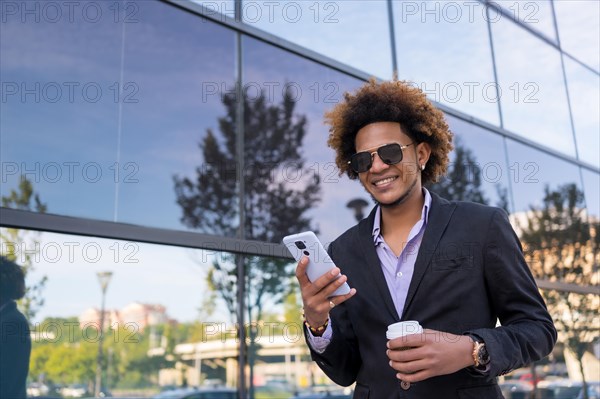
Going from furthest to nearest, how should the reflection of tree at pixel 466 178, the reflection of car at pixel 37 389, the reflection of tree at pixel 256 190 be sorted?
1. the reflection of tree at pixel 466 178
2. the reflection of tree at pixel 256 190
3. the reflection of car at pixel 37 389

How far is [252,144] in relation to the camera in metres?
5.50

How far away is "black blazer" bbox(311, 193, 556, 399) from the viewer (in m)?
1.80

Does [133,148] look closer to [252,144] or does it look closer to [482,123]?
[252,144]

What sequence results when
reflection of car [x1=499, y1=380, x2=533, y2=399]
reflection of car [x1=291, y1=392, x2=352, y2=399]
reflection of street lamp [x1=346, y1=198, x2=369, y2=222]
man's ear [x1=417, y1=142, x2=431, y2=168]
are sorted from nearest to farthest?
man's ear [x1=417, y1=142, x2=431, y2=168] < reflection of car [x1=291, y1=392, x2=352, y2=399] < reflection of street lamp [x1=346, y1=198, x2=369, y2=222] < reflection of car [x1=499, y1=380, x2=533, y2=399]

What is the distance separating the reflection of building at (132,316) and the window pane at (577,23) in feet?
26.5

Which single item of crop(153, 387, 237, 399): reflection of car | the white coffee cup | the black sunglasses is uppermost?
the black sunglasses

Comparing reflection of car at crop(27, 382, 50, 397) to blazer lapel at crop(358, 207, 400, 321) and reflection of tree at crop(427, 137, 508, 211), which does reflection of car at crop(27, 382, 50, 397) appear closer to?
blazer lapel at crop(358, 207, 400, 321)

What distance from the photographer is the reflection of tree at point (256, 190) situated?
5145 millimetres

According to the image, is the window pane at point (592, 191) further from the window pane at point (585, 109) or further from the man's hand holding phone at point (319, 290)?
the man's hand holding phone at point (319, 290)

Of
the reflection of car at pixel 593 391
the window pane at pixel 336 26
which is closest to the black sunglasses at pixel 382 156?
the window pane at pixel 336 26

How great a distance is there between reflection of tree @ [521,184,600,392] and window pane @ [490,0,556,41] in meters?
2.51

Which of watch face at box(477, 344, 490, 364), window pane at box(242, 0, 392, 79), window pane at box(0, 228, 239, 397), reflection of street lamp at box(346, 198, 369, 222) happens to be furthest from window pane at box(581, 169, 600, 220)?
watch face at box(477, 344, 490, 364)

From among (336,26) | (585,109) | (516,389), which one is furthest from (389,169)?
(585,109)

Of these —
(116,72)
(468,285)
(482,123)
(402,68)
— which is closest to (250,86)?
(116,72)
